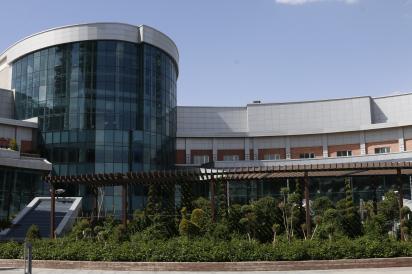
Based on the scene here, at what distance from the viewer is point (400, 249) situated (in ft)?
66.6

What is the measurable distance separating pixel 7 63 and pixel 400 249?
49.5 metres

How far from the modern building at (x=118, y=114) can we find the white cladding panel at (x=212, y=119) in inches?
196

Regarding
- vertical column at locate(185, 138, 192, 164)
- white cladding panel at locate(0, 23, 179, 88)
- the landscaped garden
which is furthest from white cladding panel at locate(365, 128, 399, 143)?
the landscaped garden

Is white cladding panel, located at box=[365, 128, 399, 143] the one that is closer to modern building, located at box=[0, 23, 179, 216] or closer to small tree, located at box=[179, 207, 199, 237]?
modern building, located at box=[0, 23, 179, 216]

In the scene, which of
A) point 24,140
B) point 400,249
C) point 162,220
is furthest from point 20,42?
point 400,249

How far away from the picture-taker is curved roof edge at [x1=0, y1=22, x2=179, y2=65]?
5097 cm

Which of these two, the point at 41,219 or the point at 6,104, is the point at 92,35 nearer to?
the point at 6,104

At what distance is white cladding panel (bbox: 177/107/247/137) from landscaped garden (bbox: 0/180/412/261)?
35288 mm

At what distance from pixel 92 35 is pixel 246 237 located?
32972mm

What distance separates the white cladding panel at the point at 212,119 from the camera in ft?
217

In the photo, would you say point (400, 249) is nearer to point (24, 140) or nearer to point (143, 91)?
point (143, 91)

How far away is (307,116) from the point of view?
2549 inches

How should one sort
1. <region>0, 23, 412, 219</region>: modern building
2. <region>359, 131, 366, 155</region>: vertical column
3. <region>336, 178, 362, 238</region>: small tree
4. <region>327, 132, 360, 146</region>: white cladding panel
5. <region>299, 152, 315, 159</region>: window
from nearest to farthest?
<region>336, 178, 362, 238</region>: small tree, <region>0, 23, 412, 219</region>: modern building, <region>359, 131, 366, 155</region>: vertical column, <region>327, 132, 360, 146</region>: white cladding panel, <region>299, 152, 315, 159</region>: window

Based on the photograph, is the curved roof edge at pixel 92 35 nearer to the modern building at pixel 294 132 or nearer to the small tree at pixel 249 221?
the modern building at pixel 294 132
